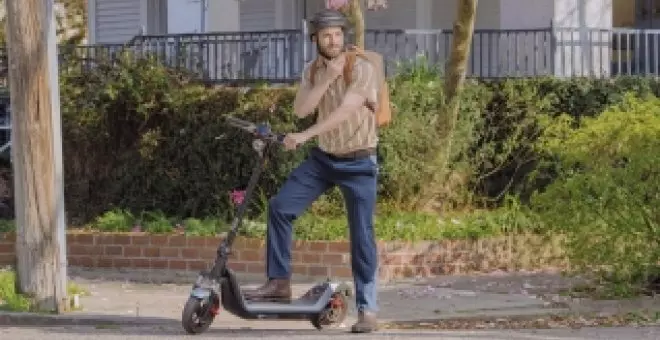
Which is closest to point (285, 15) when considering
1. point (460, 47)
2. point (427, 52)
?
point (427, 52)

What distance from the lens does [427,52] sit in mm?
17203

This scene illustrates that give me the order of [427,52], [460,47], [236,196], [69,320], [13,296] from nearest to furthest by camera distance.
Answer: [69,320]
[13,296]
[236,196]
[460,47]
[427,52]

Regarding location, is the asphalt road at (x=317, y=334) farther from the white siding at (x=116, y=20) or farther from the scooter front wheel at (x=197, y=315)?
the white siding at (x=116, y=20)

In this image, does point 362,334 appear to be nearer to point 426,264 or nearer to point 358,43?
point 426,264

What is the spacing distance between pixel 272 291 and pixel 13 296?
228 centimetres

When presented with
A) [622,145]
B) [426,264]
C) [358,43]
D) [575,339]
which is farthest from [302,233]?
[575,339]

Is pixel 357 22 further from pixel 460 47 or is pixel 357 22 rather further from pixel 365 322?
pixel 365 322

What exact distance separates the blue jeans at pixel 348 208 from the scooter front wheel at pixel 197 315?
43cm

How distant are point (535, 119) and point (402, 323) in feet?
17.8

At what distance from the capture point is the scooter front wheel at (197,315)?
30.3 feet

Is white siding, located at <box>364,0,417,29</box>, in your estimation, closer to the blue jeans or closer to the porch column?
the porch column

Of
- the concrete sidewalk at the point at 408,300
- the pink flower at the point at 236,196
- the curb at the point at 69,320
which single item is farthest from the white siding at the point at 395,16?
the curb at the point at 69,320

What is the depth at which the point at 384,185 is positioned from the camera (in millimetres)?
14500

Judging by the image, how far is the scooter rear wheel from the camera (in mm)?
9602
